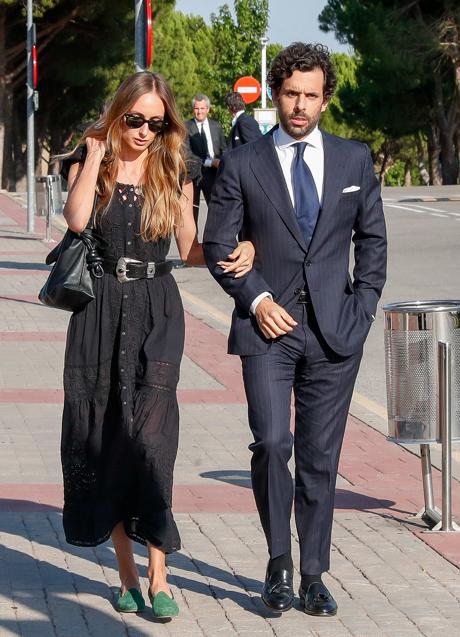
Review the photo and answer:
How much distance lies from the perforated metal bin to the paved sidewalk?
0.43 m

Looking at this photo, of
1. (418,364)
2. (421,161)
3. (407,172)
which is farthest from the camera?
(407,172)

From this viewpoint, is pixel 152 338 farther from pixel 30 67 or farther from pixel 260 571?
pixel 30 67

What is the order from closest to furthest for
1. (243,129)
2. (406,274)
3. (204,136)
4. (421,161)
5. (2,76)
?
(243,129)
(204,136)
(406,274)
(2,76)
(421,161)

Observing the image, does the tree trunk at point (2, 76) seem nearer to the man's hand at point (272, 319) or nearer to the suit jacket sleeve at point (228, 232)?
the suit jacket sleeve at point (228, 232)

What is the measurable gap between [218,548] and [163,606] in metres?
1.00

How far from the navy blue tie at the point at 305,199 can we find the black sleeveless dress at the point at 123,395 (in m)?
0.49

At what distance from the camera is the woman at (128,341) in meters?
4.87

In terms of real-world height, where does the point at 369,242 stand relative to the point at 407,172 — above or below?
above

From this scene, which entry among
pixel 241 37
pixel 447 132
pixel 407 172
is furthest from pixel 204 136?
pixel 407 172

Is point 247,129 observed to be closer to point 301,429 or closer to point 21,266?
point 21,266

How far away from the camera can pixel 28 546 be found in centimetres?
577

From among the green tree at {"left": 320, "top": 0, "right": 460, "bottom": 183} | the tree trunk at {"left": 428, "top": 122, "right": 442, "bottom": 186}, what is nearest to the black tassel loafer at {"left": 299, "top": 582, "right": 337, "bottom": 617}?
the green tree at {"left": 320, "top": 0, "right": 460, "bottom": 183}

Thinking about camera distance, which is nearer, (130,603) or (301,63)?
(301,63)

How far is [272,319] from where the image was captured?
4.70m
